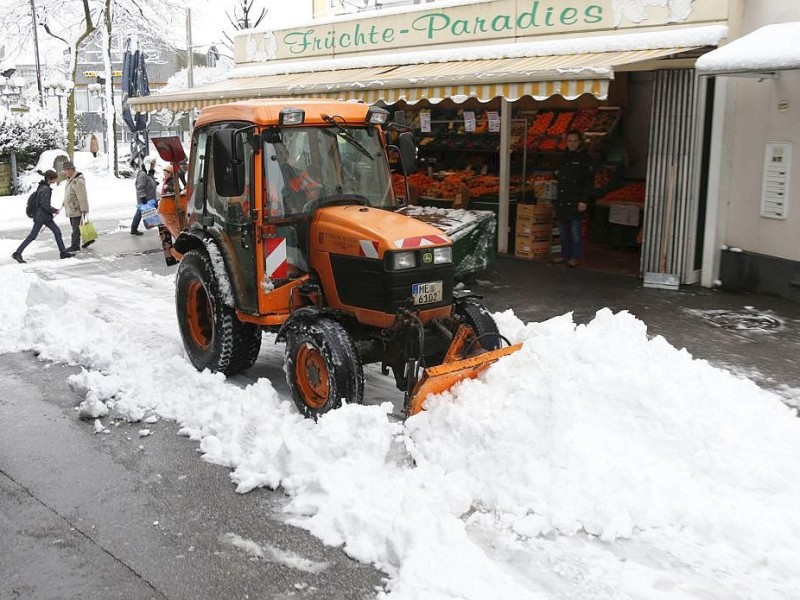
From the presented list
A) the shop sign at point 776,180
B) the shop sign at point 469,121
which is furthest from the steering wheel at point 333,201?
the shop sign at point 469,121

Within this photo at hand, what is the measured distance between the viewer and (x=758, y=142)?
10.2m

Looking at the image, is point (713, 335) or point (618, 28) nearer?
point (713, 335)

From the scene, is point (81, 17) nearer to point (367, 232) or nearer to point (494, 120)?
point (494, 120)

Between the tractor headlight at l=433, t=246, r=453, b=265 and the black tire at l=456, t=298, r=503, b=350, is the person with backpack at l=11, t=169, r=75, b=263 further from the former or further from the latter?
the tractor headlight at l=433, t=246, r=453, b=265

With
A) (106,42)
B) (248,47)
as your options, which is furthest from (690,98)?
(106,42)

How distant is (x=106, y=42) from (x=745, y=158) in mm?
25163

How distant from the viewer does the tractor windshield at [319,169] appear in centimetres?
634

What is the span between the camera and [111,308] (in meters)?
10.3

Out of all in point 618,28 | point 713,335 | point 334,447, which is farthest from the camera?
point 618,28

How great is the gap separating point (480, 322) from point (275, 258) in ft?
5.40

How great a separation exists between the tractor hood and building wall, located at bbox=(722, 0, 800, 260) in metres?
5.80

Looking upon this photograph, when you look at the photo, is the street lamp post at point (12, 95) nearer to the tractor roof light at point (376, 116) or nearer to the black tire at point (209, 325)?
the black tire at point (209, 325)

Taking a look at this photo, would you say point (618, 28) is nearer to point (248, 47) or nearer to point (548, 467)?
point (548, 467)

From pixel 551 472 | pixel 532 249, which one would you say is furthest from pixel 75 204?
pixel 551 472
